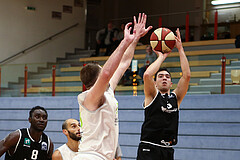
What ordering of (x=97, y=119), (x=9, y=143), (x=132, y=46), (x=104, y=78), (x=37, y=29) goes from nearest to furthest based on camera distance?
(x=104, y=78) → (x=97, y=119) → (x=132, y=46) → (x=9, y=143) → (x=37, y=29)

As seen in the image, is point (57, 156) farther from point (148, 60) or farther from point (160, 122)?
point (148, 60)

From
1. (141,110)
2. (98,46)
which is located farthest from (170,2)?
(141,110)

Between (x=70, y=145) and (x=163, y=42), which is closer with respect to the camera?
(x=163, y=42)

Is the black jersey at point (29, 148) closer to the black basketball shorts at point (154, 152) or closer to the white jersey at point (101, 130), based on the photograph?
the black basketball shorts at point (154, 152)

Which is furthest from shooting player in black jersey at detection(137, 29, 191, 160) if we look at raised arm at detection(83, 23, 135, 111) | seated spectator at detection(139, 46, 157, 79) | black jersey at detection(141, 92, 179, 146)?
seated spectator at detection(139, 46, 157, 79)

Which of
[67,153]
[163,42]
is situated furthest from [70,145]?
[163,42]

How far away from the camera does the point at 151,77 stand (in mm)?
5012

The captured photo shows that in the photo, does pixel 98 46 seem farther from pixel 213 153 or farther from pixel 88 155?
pixel 88 155

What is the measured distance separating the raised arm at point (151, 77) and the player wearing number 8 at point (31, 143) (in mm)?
1650

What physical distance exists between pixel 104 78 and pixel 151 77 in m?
1.68

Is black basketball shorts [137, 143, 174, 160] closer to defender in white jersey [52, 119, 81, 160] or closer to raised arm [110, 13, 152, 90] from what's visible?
defender in white jersey [52, 119, 81, 160]

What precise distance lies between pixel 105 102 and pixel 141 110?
17.7 ft

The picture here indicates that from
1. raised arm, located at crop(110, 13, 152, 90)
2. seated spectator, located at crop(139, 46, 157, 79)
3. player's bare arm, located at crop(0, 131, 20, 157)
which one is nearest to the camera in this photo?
raised arm, located at crop(110, 13, 152, 90)

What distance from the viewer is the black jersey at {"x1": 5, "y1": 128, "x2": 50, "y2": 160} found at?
5.79 metres
